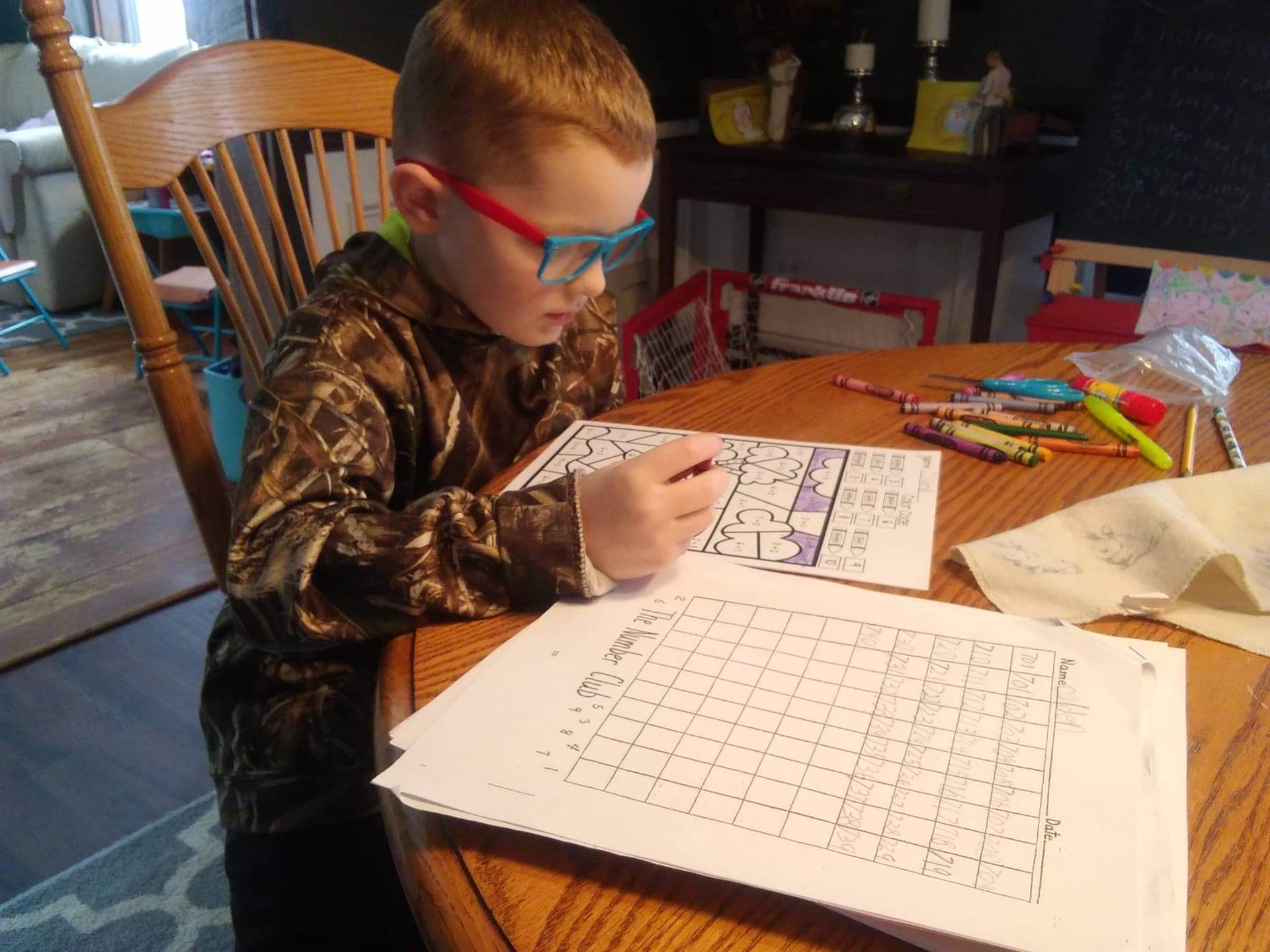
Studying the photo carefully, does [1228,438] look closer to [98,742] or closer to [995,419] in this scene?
[995,419]

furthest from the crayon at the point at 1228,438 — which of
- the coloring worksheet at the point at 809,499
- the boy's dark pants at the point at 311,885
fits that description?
the boy's dark pants at the point at 311,885

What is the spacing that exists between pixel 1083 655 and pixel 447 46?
1.91ft

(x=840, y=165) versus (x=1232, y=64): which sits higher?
(x=1232, y=64)

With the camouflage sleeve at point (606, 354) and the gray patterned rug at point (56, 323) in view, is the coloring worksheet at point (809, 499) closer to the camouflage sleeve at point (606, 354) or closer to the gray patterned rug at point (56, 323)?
the camouflage sleeve at point (606, 354)

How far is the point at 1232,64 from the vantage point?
59.5 inches

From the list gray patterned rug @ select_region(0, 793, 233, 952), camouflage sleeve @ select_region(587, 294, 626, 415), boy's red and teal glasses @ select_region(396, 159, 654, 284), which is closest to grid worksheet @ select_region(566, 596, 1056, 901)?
boy's red and teal glasses @ select_region(396, 159, 654, 284)

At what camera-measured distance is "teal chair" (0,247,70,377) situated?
10.6ft

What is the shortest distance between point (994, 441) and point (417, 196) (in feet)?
1.65

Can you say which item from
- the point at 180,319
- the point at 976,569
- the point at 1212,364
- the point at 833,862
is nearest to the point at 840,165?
the point at 1212,364

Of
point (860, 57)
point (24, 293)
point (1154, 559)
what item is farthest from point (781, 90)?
point (24, 293)

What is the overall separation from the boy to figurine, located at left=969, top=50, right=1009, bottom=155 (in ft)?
4.70

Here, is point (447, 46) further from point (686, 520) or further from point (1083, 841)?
point (1083, 841)

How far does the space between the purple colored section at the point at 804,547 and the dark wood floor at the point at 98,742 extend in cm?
118

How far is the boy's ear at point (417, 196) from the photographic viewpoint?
680 mm
